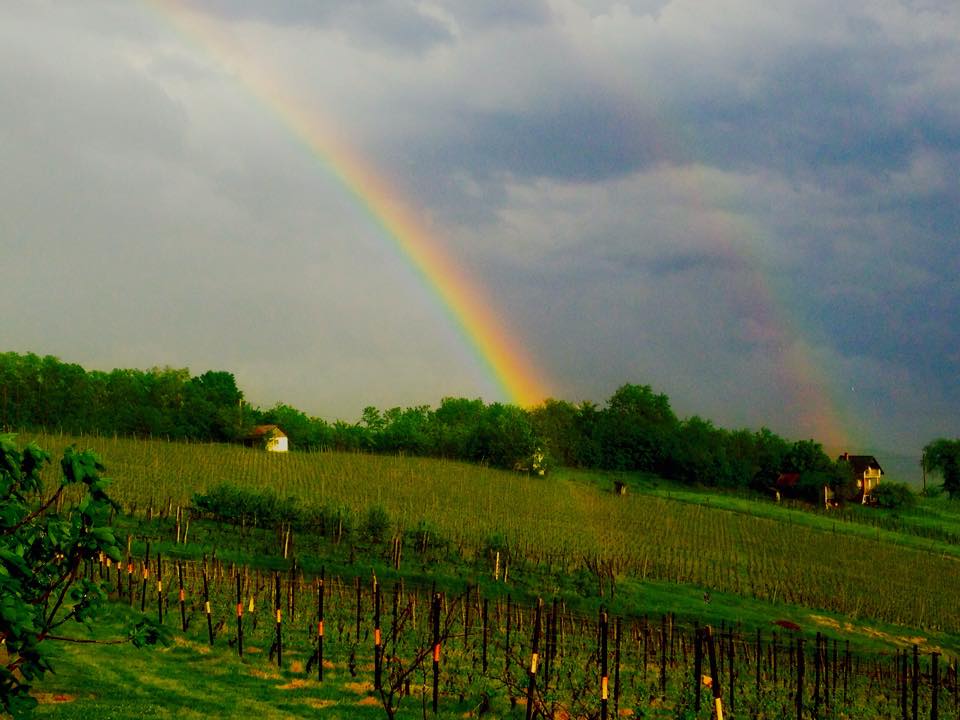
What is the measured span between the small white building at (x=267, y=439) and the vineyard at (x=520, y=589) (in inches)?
386

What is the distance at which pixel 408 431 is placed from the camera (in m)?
114

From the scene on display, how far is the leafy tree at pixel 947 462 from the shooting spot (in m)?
135

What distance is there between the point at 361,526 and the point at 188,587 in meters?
18.2

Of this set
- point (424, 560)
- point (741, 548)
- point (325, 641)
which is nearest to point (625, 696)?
point (325, 641)

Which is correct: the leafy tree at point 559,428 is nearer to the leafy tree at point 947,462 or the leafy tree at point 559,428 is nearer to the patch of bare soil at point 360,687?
the leafy tree at point 947,462

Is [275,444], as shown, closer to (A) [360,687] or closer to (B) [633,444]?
Result: (B) [633,444]

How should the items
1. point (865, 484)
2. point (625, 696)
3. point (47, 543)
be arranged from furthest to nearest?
point (865, 484) → point (625, 696) → point (47, 543)

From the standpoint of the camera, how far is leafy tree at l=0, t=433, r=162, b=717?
5.95 metres

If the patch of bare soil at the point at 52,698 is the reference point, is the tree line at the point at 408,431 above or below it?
above

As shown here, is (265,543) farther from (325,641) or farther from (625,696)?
(625,696)

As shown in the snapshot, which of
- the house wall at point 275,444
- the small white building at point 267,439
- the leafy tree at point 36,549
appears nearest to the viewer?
the leafy tree at point 36,549

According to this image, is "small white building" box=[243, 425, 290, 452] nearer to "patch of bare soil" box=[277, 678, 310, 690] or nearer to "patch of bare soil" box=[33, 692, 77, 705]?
"patch of bare soil" box=[277, 678, 310, 690]

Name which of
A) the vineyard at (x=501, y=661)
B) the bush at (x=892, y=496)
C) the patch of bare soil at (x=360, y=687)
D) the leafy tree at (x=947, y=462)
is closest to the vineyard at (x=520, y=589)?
the vineyard at (x=501, y=661)

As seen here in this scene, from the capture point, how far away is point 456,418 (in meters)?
155
